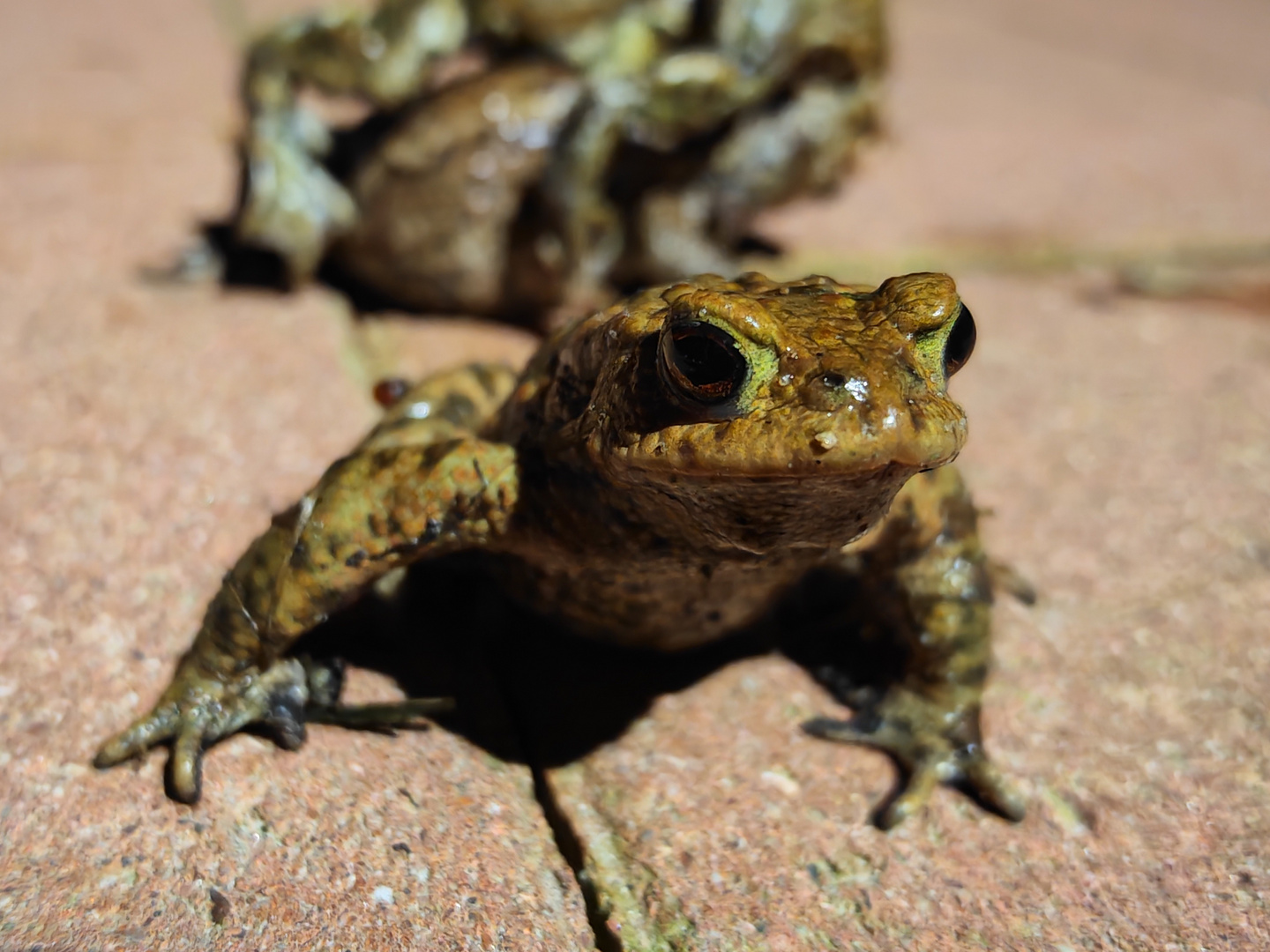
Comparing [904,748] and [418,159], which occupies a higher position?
[418,159]

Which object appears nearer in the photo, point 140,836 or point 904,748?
point 140,836

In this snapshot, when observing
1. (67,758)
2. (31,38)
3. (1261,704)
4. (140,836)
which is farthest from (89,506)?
(31,38)

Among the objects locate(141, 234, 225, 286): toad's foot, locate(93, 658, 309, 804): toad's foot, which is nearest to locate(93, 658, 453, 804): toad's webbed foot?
locate(93, 658, 309, 804): toad's foot

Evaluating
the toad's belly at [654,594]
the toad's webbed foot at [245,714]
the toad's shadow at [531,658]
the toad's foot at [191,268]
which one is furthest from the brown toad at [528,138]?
the toad's webbed foot at [245,714]

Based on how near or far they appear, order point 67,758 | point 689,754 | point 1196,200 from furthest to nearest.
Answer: point 1196,200, point 689,754, point 67,758

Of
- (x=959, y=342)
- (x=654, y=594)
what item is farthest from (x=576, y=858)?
(x=959, y=342)

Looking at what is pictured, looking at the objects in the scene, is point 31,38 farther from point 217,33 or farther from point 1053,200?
point 1053,200

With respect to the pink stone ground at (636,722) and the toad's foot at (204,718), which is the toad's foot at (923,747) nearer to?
the pink stone ground at (636,722)

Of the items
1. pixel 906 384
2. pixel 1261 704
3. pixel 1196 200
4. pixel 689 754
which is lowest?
pixel 1196 200
